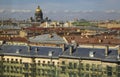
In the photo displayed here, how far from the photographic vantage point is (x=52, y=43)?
7450 centimetres

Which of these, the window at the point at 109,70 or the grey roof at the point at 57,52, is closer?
the window at the point at 109,70

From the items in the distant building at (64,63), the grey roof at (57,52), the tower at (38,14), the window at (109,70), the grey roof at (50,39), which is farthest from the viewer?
the tower at (38,14)

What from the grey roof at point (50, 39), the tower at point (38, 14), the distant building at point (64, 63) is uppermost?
the distant building at point (64, 63)

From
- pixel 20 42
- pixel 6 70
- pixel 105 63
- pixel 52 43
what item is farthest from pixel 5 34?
pixel 105 63

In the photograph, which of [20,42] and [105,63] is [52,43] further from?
[105,63]

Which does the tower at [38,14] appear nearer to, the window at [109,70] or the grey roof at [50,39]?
the grey roof at [50,39]

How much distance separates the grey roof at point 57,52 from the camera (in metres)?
48.0

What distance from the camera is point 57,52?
2093 inches

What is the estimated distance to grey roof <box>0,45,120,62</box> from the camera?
157 feet

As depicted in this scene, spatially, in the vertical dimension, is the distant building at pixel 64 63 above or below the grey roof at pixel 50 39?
above

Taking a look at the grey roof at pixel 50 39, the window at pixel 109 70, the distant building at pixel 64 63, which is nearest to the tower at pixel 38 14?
the grey roof at pixel 50 39

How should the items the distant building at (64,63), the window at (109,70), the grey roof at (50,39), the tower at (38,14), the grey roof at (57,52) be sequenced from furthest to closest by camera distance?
the tower at (38,14), the grey roof at (50,39), the grey roof at (57,52), the distant building at (64,63), the window at (109,70)

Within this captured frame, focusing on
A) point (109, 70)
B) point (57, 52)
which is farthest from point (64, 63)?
point (109, 70)

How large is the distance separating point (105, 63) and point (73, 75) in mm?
4282
